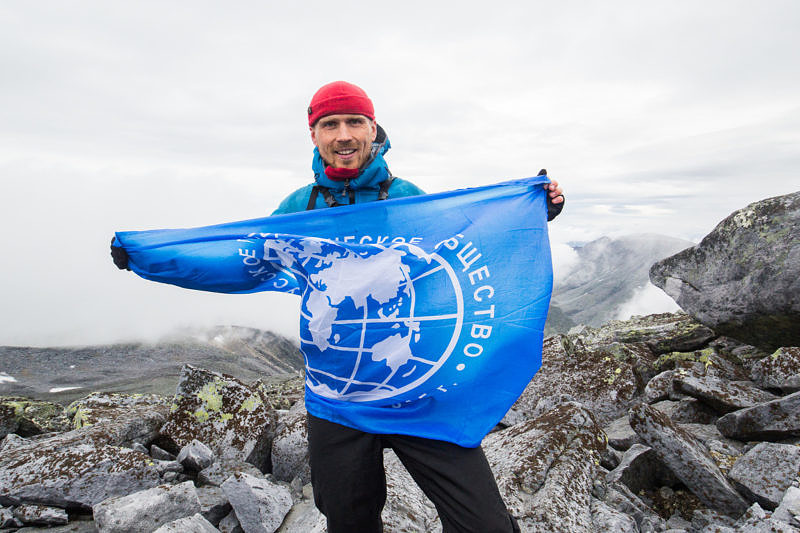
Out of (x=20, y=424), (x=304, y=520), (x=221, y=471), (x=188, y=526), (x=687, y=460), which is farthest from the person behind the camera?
(x=20, y=424)

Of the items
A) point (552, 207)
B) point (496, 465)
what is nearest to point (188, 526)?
point (496, 465)

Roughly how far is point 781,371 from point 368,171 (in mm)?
10477

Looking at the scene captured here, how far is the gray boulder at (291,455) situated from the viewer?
26.6 feet

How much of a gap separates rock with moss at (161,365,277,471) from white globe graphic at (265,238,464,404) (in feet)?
16.0

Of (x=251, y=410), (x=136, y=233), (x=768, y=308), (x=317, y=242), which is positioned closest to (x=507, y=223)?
(x=317, y=242)

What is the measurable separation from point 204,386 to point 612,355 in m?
10.4

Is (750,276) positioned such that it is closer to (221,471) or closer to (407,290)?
(407,290)

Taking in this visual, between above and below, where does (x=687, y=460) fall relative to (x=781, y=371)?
below

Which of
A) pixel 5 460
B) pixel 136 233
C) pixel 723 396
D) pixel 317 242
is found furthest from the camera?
pixel 723 396

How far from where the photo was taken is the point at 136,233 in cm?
562

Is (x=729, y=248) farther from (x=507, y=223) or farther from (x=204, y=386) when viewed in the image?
(x=204, y=386)

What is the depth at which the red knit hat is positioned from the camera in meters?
4.59

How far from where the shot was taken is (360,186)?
499cm

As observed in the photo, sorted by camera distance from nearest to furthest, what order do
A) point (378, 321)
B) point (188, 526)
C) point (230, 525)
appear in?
point (378, 321), point (188, 526), point (230, 525)
